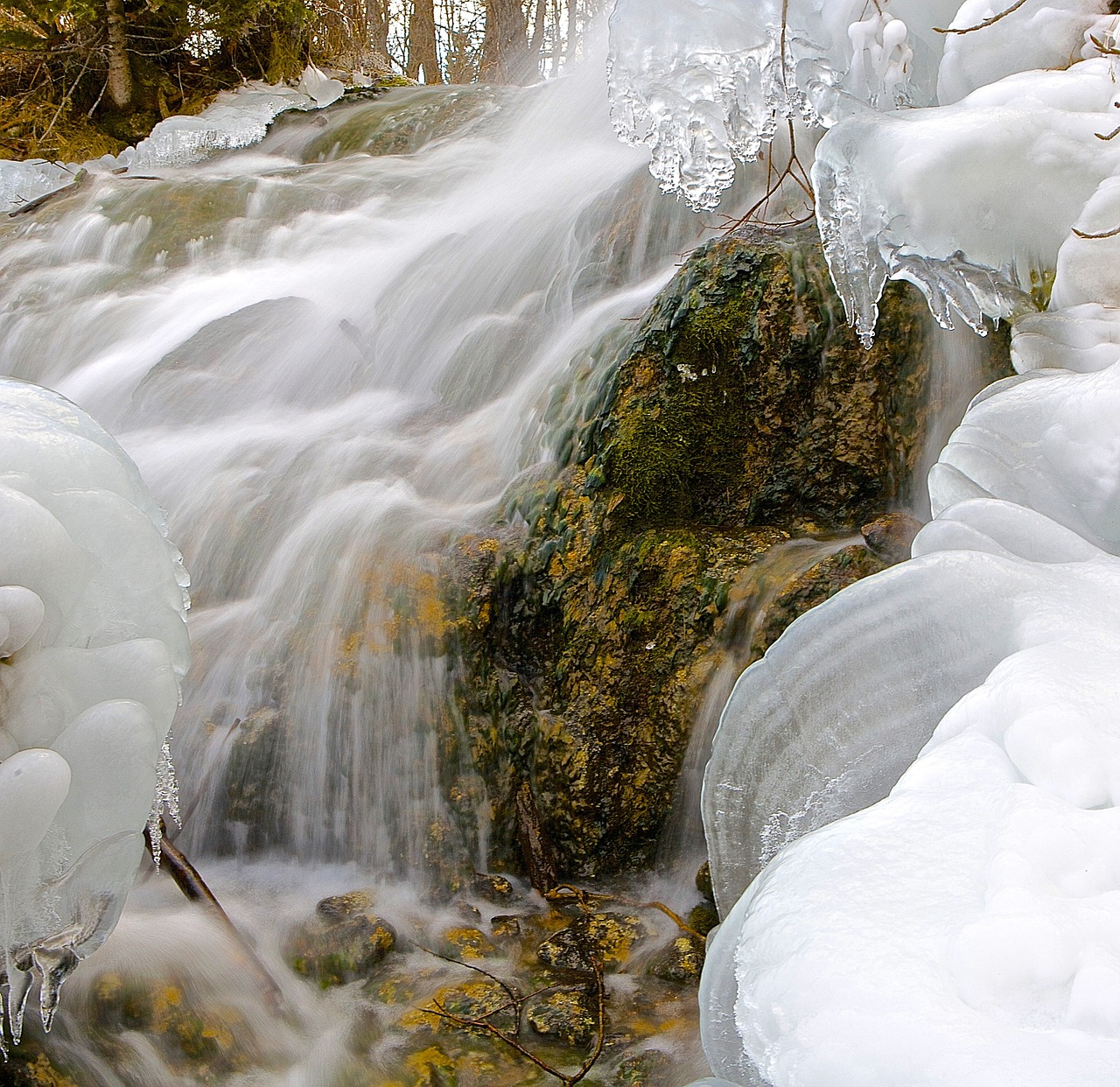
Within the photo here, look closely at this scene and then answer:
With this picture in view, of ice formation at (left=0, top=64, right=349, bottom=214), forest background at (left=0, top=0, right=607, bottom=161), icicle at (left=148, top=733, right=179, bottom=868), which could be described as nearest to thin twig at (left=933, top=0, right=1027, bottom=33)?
icicle at (left=148, top=733, right=179, bottom=868)

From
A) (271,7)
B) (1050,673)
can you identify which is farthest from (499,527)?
(271,7)

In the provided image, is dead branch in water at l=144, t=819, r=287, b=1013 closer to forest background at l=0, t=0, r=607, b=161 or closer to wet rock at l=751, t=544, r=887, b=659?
wet rock at l=751, t=544, r=887, b=659

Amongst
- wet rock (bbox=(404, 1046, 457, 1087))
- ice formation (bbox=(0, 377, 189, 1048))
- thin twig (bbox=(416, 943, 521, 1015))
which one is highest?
ice formation (bbox=(0, 377, 189, 1048))

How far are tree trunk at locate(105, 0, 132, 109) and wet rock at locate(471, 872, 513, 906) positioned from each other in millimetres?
6164

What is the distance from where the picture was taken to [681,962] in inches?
99.9

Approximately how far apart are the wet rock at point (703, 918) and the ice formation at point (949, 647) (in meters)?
0.87

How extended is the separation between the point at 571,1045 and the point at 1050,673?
1470 millimetres

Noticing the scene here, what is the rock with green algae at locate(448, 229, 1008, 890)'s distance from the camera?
2914mm

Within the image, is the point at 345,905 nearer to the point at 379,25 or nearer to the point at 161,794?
the point at 161,794

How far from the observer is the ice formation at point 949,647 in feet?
3.23

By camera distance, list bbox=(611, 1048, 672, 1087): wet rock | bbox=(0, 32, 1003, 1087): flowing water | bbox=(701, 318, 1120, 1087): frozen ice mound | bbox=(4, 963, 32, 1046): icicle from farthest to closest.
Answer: bbox=(0, 32, 1003, 1087): flowing water → bbox=(611, 1048, 672, 1087): wet rock → bbox=(4, 963, 32, 1046): icicle → bbox=(701, 318, 1120, 1087): frozen ice mound

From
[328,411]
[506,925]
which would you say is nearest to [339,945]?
[506,925]

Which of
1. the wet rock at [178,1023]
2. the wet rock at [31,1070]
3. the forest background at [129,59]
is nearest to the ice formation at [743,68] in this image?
the wet rock at [178,1023]

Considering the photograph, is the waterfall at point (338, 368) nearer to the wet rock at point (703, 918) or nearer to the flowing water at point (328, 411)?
the flowing water at point (328, 411)
